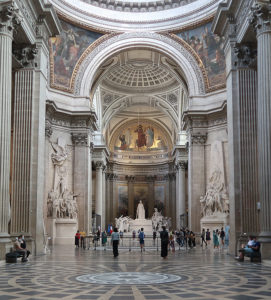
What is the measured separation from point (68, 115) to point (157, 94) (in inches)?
638

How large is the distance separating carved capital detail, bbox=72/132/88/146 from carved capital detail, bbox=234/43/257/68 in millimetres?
18415

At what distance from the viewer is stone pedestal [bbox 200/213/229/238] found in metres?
30.3

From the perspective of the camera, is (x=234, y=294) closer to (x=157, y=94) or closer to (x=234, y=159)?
(x=234, y=159)

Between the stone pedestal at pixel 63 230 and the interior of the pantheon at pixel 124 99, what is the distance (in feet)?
0.23

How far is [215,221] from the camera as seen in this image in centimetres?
3069

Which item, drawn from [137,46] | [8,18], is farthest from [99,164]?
[8,18]

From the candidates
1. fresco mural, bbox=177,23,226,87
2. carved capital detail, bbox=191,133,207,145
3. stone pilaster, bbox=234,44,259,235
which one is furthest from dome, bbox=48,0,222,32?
stone pilaster, bbox=234,44,259,235

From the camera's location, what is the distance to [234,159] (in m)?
17.5

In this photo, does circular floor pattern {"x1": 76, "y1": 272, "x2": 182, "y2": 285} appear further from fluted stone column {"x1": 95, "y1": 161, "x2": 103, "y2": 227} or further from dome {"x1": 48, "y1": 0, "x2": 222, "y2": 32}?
fluted stone column {"x1": 95, "y1": 161, "x2": 103, "y2": 227}

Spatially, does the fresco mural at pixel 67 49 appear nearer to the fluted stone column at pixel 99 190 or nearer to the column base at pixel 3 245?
the fluted stone column at pixel 99 190

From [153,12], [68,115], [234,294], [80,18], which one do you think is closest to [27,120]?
[234,294]

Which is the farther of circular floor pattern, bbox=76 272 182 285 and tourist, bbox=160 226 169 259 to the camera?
tourist, bbox=160 226 169 259

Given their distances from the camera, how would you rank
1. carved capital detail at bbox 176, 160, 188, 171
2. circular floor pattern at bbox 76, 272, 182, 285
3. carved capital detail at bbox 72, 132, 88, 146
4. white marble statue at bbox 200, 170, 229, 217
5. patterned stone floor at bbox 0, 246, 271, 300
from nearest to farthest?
patterned stone floor at bbox 0, 246, 271, 300 < circular floor pattern at bbox 76, 272, 182, 285 < white marble statue at bbox 200, 170, 229, 217 < carved capital detail at bbox 72, 132, 88, 146 < carved capital detail at bbox 176, 160, 188, 171

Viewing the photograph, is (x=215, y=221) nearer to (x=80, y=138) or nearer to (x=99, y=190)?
(x=80, y=138)
